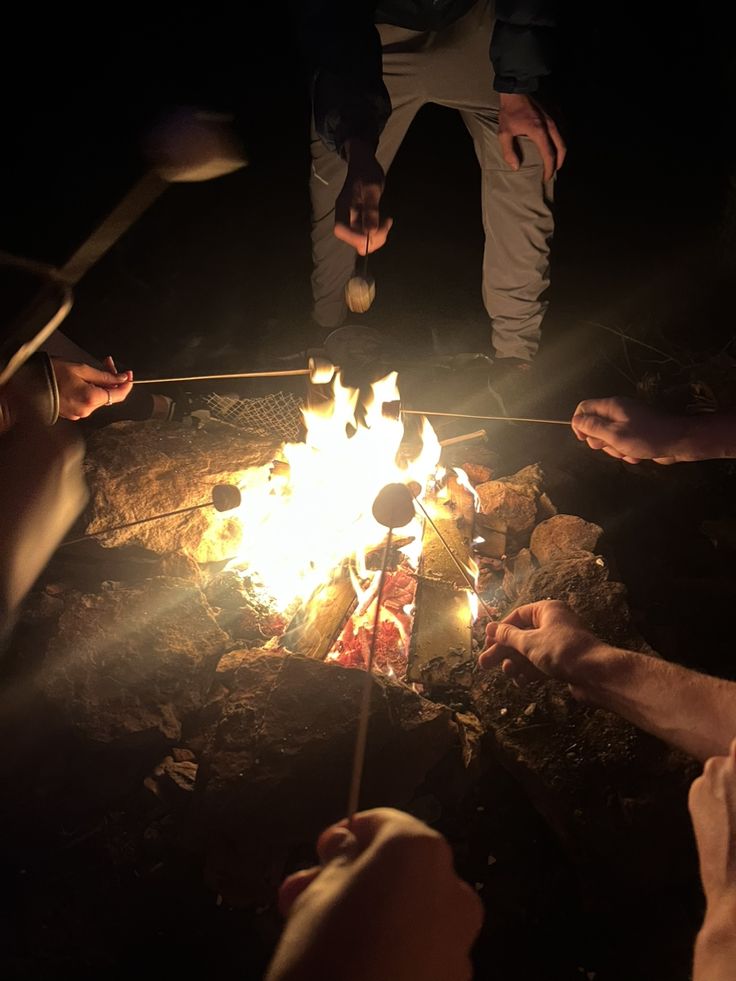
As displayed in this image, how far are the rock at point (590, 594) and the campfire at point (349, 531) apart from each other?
0.41 metres

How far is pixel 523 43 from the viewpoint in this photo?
3666mm

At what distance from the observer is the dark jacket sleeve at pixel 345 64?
3.54 meters

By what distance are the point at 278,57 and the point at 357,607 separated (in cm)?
667

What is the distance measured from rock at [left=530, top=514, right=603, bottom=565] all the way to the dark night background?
1806 millimetres

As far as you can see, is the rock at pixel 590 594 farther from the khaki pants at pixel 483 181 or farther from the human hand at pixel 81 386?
the human hand at pixel 81 386

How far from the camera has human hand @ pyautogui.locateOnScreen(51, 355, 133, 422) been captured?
11.3 ft

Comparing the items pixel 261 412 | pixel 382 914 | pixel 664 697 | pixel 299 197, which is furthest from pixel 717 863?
pixel 299 197

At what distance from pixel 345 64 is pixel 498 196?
1.45m

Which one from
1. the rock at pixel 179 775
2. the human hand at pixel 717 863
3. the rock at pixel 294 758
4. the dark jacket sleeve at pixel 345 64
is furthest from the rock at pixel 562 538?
the dark jacket sleeve at pixel 345 64

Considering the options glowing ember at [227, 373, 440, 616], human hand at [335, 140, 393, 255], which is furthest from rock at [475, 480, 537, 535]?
human hand at [335, 140, 393, 255]

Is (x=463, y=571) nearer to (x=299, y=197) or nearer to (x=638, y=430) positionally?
(x=638, y=430)

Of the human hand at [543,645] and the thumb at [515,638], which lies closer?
the human hand at [543,645]

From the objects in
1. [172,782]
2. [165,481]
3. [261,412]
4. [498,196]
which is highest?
[498,196]

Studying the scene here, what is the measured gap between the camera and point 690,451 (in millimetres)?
3168
